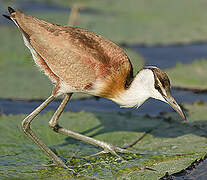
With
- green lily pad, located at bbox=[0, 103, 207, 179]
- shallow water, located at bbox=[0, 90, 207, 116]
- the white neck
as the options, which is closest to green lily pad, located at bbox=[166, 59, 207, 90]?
shallow water, located at bbox=[0, 90, 207, 116]

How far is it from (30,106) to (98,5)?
5241mm

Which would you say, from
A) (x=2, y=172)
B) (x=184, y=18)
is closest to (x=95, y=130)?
(x=2, y=172)

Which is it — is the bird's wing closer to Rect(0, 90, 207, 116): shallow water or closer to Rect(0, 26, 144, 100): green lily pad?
Rect(0, 26, 144, 100): green lily pad

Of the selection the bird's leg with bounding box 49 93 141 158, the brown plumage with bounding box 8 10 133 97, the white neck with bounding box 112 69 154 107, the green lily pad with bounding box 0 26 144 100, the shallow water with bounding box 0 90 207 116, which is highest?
the brown plumage with bounding box 8 10 133 97

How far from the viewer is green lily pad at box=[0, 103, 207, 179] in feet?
16.9

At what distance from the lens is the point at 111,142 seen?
6238 mm

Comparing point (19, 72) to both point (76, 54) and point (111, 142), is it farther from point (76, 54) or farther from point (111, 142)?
point (76, 54)

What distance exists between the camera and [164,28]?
10680 millimetres

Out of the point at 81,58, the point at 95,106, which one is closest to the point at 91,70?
the point at 81,58

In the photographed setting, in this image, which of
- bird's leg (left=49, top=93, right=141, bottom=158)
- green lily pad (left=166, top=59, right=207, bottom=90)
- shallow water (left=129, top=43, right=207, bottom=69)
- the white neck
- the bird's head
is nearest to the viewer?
the bird's head

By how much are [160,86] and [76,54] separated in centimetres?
111

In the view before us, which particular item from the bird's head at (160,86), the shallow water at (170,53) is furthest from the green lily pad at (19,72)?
the bird's head at (160,86)

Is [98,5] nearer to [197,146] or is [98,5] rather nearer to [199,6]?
[199,6]

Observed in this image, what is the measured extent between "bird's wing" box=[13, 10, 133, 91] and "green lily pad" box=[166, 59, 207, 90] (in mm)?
2538
